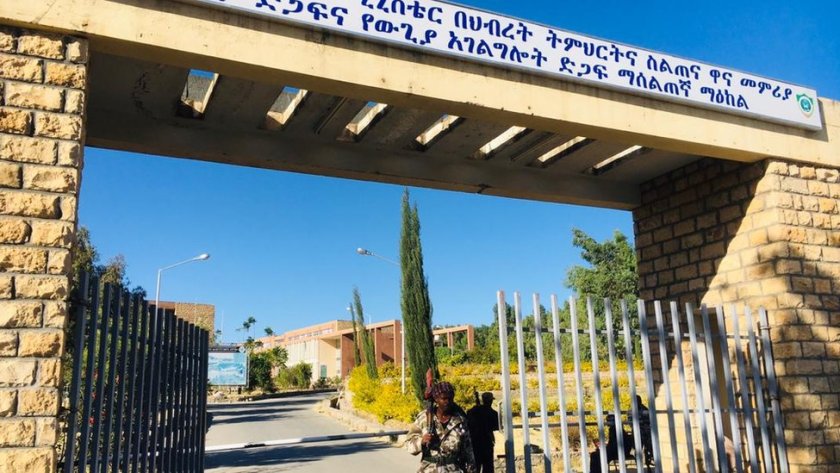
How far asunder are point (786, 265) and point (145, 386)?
18.6 ft

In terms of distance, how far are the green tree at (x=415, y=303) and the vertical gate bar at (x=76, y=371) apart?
17.2 meters

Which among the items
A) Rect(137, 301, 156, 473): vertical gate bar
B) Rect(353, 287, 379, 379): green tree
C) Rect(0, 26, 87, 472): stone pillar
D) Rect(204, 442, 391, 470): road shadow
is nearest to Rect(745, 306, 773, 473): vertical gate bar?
Rect(137, 301, 156, 473): vertical gate bar

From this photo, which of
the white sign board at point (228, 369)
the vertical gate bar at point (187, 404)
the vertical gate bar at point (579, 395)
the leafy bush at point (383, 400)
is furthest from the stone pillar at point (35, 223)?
the white sign board at point (228, 369)

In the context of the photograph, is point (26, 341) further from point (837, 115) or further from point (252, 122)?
point (837, 115)

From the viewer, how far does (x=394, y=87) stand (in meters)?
4.92

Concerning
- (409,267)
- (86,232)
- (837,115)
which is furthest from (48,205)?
(409,267)

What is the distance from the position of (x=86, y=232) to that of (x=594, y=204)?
15048 mm

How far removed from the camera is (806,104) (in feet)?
22.5

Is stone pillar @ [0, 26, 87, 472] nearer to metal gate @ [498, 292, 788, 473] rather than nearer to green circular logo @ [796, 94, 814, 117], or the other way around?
metal gate @ [498, 292, 788, 473]

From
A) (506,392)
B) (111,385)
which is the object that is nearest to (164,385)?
(111,385)

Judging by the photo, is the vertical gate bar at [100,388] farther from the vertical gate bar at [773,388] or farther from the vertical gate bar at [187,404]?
the vertical gate bar at [773,388]

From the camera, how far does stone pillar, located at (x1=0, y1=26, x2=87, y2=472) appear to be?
11.7 feet

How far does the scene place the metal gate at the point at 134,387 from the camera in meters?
3.74

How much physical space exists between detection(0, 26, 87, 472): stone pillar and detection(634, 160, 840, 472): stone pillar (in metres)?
5.94
